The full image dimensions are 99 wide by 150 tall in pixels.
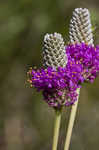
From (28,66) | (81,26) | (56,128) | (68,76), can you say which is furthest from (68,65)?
(28,66)

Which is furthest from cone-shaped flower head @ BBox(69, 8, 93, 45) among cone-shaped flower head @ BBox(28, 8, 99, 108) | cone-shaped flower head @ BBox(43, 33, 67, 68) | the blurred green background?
the blurred green background

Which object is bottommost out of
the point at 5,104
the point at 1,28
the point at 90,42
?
the point at 5,104

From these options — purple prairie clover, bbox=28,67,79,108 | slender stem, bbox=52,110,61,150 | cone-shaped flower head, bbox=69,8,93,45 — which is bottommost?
slender stem, bbox=52,110,61,150

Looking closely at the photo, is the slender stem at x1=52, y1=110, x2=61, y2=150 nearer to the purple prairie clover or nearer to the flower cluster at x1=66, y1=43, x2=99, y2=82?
the purple prairie clover

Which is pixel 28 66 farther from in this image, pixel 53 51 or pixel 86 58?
pixel 53 51

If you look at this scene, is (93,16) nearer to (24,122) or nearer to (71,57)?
(71,57)

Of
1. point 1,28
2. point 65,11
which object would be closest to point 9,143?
point 1,28

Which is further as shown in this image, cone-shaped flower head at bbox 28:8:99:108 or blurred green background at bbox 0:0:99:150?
blurred green background at bbox 0:0:99:150
